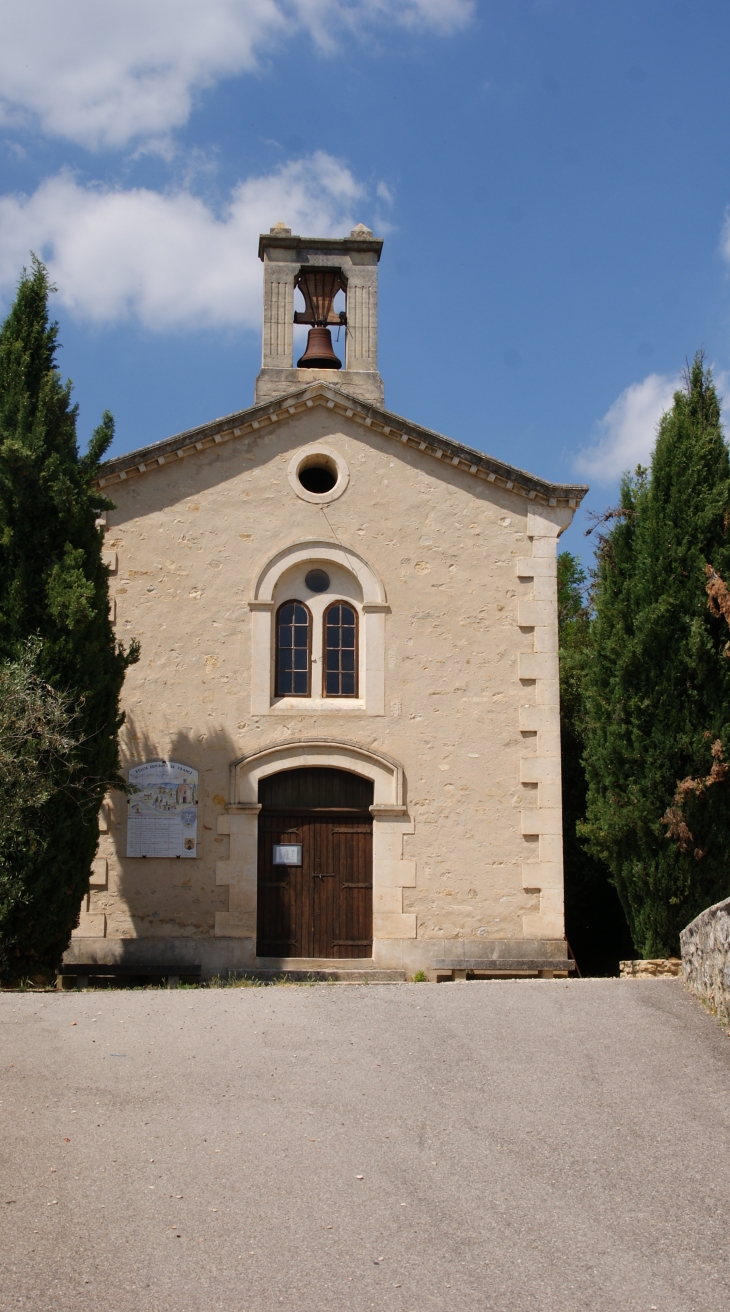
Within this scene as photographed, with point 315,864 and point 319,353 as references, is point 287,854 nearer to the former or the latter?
point 315,864

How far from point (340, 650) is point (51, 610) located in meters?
4.10

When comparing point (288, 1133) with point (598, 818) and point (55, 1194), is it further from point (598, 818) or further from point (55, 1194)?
point (598, 818)

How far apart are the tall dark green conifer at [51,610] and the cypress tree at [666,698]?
18.3 ft

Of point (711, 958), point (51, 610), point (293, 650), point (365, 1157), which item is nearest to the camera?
point (365, 1157)

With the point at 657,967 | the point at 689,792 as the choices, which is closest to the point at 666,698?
the point at 689,792

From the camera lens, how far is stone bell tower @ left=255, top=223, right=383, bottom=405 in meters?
15.5

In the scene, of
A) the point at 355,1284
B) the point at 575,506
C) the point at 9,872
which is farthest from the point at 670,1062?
the point at 575,506

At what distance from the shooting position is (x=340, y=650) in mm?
14250

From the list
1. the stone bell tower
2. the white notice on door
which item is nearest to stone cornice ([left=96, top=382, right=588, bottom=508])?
the stone bell tower

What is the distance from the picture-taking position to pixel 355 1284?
4738 millimetres

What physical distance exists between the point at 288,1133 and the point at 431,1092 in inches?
42.0

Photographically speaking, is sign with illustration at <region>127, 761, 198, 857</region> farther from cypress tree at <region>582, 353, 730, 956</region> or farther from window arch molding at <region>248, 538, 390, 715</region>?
cypress tree at <region>582, 353, 730, 956</region>

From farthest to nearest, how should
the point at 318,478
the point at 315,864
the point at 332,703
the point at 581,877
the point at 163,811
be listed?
1. the point at 581,877
2. the point at 318,478
3. the point at 332,703
4. the point at 315,864
5. the point at 163,811

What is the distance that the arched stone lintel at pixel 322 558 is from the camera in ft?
46.2
